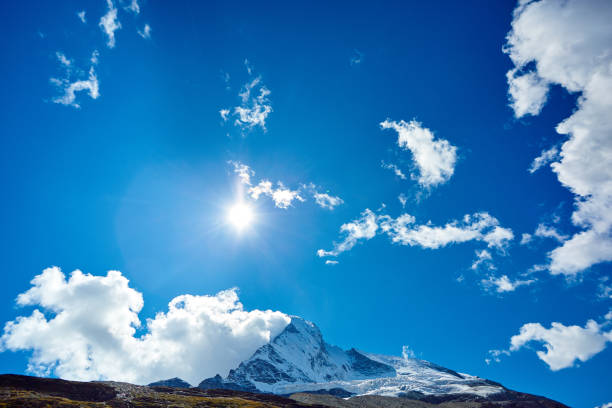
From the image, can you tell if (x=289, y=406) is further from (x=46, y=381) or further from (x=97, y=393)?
(x=46, y=381)

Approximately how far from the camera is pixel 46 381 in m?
111

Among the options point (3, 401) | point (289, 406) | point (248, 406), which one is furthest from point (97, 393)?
point (289, 406)

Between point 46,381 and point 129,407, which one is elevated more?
point 46,381

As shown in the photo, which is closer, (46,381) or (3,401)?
(3,401)

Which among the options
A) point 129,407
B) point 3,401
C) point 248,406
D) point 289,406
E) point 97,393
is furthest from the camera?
point 289,406

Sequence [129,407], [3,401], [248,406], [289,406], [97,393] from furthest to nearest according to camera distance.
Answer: [289,406] → [248,406] → [97,393] → [129,407] → [3,401]

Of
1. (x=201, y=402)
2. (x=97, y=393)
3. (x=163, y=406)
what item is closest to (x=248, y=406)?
(x=201, y=402)

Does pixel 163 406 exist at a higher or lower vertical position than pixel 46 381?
lower

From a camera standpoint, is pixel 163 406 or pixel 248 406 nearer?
pixel 163 406

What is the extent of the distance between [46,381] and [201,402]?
5100cm

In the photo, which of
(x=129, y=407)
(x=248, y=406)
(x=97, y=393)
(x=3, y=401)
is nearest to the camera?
(x=3, y=401)

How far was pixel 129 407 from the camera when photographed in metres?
97.6

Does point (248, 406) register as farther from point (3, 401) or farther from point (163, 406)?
point (3, 401)

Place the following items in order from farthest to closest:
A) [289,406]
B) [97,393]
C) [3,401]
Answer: [289,406]
[97,393]
[3,401]
